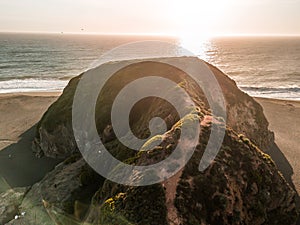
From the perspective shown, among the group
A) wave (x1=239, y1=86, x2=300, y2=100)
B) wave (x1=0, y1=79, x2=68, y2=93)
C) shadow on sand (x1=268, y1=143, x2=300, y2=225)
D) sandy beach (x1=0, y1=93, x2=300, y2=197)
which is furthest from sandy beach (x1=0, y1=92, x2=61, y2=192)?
wave (x1=239, y1=86, x2=300, y2=100)

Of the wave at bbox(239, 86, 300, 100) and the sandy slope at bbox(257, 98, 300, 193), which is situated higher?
the sandy slope at bbox(257, 98, 300, 193)

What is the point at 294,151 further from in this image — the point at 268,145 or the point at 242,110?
the point at 242,110

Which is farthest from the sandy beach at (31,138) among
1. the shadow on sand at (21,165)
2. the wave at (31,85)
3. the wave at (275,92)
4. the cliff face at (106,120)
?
the wave at (31,85)

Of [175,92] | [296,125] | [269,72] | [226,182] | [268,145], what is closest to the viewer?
[226,182]

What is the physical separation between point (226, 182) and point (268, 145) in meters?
15.2

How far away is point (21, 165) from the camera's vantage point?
24109 millimetres

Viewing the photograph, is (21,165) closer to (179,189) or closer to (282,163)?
(179,189)

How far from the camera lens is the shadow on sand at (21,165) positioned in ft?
71.6

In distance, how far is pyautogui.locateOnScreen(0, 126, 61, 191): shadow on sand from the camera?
21.8 metres

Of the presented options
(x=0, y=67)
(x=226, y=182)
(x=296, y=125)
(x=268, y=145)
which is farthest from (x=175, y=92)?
(x=0, y=67)

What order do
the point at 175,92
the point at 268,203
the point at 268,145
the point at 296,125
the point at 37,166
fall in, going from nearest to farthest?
the point at 268,203, the point at 175,92, the point at 37,166, the point at 268,145, the point at 296,125

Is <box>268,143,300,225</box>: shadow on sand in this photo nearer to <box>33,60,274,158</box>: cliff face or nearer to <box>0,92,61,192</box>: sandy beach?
<box>33,60,274,158</box>: cliff face

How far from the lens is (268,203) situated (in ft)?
43.7

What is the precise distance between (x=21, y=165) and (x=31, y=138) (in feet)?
19.2
